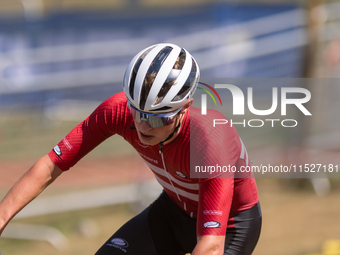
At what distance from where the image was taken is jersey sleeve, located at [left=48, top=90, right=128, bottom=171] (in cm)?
272

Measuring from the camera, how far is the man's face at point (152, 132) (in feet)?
7.72

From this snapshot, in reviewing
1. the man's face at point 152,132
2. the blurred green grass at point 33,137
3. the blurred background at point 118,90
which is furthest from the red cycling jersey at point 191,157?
the blurred green grass at point 33,137

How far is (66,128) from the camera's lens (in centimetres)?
656

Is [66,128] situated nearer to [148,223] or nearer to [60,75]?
Result: [60,75]

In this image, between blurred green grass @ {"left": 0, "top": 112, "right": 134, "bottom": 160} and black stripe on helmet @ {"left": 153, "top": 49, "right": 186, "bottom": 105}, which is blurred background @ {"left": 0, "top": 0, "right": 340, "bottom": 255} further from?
black stripe on helmet @ {"left": 153, "top": 49, "right": 186, "bottom": 105}

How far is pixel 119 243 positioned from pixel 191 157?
2.94 feet

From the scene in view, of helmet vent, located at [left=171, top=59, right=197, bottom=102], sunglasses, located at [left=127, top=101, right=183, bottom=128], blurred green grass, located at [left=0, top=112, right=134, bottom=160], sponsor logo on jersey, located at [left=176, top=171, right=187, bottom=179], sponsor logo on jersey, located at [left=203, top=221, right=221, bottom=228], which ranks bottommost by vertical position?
blurred green grass, located at [left=0, top=112, right=134, bottom=160]

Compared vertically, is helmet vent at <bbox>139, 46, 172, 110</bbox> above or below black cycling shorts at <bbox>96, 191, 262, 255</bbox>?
above

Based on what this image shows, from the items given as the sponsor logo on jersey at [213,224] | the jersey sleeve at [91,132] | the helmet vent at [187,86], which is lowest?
the sponsor logo on jersey at [213,224]

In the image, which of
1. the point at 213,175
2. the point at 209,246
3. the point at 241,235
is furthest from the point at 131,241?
the point at 213,175

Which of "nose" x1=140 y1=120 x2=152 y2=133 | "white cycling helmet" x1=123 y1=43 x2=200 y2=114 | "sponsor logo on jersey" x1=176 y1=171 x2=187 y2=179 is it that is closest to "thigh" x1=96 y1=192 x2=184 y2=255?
"sponsor logo on jersey" x1=176 y1=171 x2=187 y2=179

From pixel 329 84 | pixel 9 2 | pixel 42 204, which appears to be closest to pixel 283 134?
pixel 329 84

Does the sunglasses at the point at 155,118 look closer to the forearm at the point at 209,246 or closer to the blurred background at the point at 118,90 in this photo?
the forearm at the point at 209,246

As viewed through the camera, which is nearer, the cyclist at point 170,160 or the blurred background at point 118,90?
the cyclist at point 170,160
